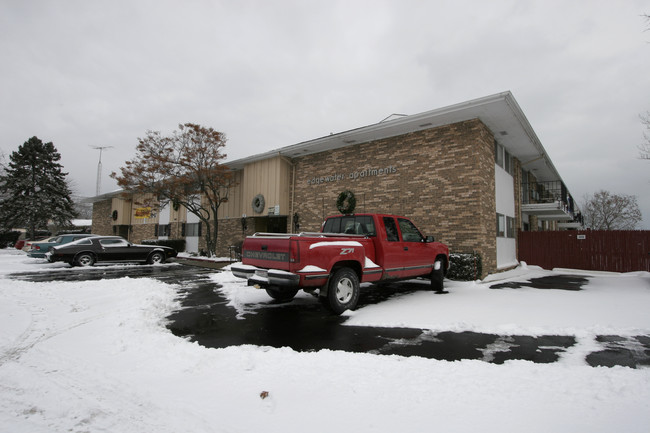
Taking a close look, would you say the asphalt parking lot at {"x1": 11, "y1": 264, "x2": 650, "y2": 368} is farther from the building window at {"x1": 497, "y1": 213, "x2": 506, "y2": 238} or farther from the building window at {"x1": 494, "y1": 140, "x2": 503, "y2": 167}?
the building window at {"x1": 494, "y1": 140, "x2": 503, "y2": 167}

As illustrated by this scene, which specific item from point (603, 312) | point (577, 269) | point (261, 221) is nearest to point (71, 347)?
point (603, 312)

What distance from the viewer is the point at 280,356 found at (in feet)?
12.2

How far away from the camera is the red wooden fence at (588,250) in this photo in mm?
13117

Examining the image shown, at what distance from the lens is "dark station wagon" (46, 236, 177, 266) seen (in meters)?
13.8

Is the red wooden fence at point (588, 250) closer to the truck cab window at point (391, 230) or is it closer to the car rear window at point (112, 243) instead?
the truck cab window at point (391, 230)

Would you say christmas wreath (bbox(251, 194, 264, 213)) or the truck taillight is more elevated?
christmas wreath (bbox(251, 194, 264, 213))

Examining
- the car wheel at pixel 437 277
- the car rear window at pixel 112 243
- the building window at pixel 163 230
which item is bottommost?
the car wheel at pixel 437 277

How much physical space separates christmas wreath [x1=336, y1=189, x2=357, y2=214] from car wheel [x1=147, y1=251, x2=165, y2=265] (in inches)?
385

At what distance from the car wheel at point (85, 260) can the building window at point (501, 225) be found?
17.4m

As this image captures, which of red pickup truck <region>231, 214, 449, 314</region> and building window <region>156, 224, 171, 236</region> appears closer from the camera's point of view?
red pickup truck <region>231, 214, 449, 314</region>

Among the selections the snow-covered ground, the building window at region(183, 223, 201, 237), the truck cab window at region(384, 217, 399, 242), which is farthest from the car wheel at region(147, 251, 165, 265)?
the truck cab window at region(384, 217, 399, 242)

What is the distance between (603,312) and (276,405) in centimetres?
632

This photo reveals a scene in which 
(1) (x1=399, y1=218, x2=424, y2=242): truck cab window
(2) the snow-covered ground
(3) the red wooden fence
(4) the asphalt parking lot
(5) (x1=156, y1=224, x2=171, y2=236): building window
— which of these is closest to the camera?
(2) the snow-covered ground

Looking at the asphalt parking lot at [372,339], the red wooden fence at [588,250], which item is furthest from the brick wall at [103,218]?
the red wooden fence at [588,250]
